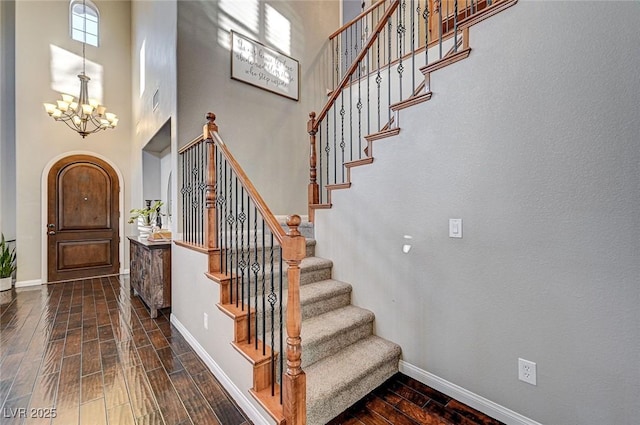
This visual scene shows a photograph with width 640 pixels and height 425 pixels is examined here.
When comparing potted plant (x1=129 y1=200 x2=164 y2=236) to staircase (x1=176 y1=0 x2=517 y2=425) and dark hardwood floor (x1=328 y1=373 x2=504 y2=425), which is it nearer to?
staircase (x1=176 y1=0 x2=517 y2=425)

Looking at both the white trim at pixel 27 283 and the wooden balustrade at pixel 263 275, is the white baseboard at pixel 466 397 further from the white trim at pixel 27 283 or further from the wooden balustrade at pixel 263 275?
the white trim at pixel 27 283

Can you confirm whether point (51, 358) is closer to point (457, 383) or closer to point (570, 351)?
point (457, 383)

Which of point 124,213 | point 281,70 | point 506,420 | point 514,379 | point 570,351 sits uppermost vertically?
point 281,70

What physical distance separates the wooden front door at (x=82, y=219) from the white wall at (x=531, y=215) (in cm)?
569

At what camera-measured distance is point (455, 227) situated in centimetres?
192

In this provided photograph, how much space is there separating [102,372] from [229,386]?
1047 mm

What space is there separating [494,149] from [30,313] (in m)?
5.13

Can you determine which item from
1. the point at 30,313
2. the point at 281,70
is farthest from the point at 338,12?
the point at 30,313

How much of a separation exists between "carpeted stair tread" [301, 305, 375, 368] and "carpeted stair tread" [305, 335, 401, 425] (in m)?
0.05

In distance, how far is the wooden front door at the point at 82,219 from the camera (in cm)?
503

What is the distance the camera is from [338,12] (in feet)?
15.7

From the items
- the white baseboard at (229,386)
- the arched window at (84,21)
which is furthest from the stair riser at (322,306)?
the arched window at (84,21)

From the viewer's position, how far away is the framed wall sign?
3482mm

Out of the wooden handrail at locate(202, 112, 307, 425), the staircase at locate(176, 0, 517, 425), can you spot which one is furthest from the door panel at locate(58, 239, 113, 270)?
the wooden handrail at locate(202, 112, 307, 425)
